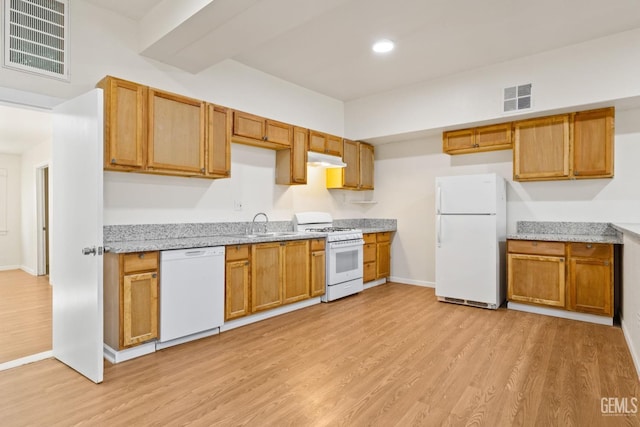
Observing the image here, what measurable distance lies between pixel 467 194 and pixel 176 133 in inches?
134

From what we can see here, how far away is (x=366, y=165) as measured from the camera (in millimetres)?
5906

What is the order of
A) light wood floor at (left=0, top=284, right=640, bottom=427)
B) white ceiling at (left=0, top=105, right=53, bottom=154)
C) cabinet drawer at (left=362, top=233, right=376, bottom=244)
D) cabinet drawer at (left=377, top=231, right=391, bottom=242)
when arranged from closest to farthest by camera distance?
light wood floor at (left=0, top=284, right=640, bottom=427) < white ceiling at (left=0, top=105, right=53, bottom=154) < cabinet drawer at (left=362, top=233, right=376, bottom=244) < cabinet drawer at (left=377, top=231, right=391, bottom=242)

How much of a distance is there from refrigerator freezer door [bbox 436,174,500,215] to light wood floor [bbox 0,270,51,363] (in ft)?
A: 14.7

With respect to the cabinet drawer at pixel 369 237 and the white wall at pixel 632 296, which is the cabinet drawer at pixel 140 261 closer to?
the cabinet drawer at pixel 369 237

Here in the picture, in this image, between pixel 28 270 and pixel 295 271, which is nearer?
pixel 295 271

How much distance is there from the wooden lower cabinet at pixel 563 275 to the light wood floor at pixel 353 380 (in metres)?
0.30

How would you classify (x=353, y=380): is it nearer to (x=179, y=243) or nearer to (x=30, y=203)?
(x=179, y=243)

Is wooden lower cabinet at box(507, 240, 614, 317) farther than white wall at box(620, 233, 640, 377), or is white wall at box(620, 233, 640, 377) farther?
wooden lower cabinet at box(507, 240, 614, 317)

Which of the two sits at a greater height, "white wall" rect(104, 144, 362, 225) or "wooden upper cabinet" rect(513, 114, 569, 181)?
"wooden upper cabinet" rect(513, 114, 569, 181)

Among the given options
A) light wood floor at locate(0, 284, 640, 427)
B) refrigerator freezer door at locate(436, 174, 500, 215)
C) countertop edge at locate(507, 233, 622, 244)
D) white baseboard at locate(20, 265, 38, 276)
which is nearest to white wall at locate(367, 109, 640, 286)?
countertop edge at locate(507, 233, 622, 244)

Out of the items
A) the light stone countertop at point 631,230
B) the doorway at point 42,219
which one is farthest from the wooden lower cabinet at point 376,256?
the doorway at point 42,219

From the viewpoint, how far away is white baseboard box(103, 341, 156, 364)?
2.78 meters

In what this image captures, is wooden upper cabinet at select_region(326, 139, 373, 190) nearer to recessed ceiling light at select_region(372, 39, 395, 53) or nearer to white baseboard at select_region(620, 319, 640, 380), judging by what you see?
recessed ceiling light at select_region(372, 39, 395, 53)

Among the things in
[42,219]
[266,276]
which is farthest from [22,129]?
[266,276]
